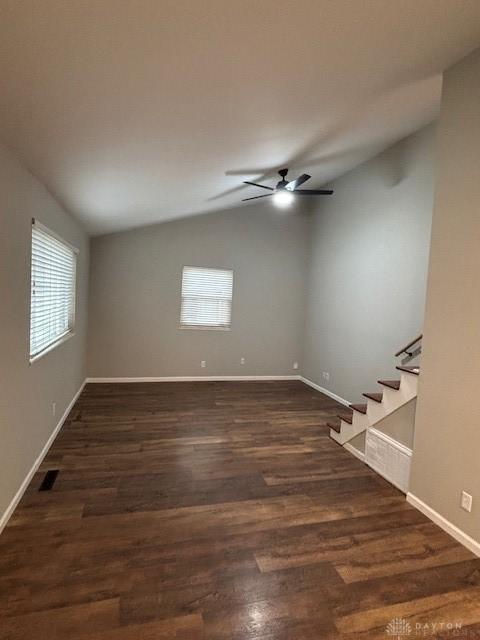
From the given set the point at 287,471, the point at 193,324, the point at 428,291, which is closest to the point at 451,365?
the point at 428,291

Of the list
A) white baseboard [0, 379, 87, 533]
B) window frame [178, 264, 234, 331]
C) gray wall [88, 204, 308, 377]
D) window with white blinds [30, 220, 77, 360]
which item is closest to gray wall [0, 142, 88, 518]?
white baseboard [0, 379, 87, 533]

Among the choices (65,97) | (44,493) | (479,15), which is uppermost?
(479,15)

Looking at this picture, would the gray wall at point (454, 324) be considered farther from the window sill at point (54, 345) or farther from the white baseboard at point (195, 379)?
the white baseboard at point (195, 379)

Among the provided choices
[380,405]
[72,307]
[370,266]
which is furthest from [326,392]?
[72,307]

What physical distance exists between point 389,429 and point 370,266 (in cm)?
252

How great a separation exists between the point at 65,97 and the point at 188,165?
149cm

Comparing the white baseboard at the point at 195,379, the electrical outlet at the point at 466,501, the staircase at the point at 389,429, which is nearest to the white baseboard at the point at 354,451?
the staircase at the point at 389,429

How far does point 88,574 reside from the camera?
1.87 metres

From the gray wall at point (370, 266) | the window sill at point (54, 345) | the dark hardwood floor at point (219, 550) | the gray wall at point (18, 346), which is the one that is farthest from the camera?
the gray wall at point (370, 266)

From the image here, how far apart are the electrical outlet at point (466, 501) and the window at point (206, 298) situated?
15.4ft

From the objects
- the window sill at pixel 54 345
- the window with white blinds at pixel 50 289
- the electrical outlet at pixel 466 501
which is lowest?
the electrical outlet at pixel 466 501

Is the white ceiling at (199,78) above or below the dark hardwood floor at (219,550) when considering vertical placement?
above

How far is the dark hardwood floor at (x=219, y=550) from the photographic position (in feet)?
5.38

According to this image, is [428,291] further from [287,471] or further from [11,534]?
[11,534]
